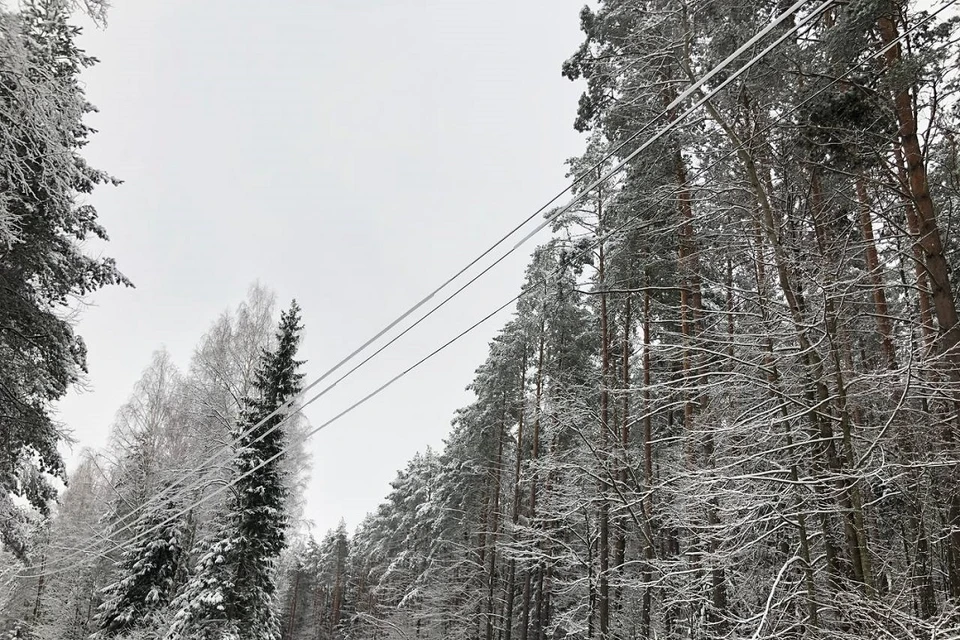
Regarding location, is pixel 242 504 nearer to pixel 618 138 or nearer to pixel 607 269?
pixel 607 269

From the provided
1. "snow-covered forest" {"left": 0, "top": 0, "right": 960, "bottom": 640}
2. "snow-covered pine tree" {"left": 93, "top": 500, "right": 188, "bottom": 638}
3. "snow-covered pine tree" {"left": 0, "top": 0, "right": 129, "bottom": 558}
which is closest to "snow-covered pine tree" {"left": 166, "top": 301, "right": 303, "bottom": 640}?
"snow-covered forest" {"left": 0, "top": 0, "right": 960, "bottom": 640}

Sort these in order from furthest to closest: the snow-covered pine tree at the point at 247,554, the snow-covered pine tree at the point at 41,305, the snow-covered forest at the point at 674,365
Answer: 1. the snow-covered pine tree at the point at 247,554
2. the snow-covered pine tree at the point at 41,305
3. the snow-covered forest at the point at 674,365

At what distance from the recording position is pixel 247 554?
1354 centimetres

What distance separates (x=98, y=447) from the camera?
19.3 m

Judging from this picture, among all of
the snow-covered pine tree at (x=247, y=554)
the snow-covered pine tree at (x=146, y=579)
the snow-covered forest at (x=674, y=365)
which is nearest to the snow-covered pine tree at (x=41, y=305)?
the snow-covered forest at (x=674, y=365)

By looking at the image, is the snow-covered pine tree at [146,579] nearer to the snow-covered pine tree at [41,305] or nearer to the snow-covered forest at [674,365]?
the snow-covered forest at [674,365]

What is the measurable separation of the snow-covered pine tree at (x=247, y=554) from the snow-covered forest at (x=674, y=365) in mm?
73

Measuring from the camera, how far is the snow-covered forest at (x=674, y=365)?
222 inches

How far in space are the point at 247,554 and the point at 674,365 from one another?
11.2m

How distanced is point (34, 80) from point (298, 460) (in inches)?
547

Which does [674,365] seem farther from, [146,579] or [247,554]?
[146,579]

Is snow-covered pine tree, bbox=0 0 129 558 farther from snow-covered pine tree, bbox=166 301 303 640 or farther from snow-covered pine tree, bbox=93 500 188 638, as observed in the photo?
snow-covered pine tree, bbox=93 500 188 638

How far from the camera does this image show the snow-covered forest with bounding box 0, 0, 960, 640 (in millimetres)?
5645

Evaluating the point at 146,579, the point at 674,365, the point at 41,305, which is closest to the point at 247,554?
the point at 146,579
